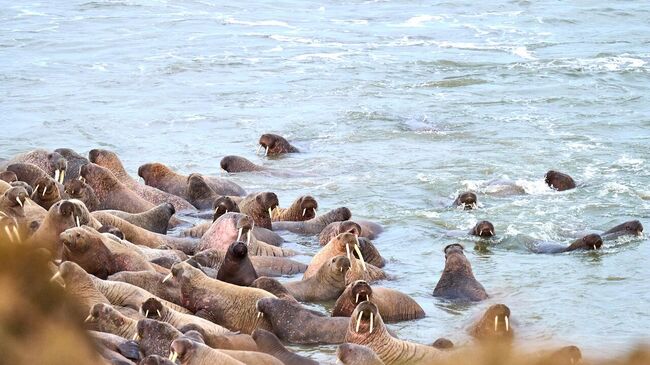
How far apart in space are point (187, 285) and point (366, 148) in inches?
405

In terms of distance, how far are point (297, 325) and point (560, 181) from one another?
7.82 m

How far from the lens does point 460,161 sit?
1705 centimetres

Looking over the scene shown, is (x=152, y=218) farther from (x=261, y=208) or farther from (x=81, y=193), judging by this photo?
(x=261, y=208)

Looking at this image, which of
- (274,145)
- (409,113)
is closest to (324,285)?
(274,145)

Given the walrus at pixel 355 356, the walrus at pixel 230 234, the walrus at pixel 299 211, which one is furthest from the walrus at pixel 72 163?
the walrus at pixel 355 356

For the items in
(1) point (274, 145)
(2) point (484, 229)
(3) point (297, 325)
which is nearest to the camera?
(3) point (297, 325)

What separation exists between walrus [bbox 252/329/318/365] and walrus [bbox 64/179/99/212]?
518 centimetres

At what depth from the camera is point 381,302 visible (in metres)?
8.85

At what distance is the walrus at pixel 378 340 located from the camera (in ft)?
24.1

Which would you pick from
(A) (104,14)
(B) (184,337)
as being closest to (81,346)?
(B) (184,337)

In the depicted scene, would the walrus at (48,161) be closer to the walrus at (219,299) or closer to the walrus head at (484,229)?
the walrus head at (484,229)

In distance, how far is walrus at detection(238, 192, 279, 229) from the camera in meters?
11.9

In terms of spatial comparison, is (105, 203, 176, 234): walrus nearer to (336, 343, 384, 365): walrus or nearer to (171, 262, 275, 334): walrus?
(171, 262, 275, 334): walrus

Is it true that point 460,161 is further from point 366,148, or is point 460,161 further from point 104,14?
point 104,14
